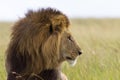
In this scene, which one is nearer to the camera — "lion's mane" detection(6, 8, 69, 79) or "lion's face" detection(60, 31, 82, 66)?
"lion's mane" detection(6, 8, 69, 79)

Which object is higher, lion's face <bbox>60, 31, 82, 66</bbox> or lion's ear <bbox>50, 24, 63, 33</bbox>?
lion's ear <bbox>50, 24, 63, 33</bbox>

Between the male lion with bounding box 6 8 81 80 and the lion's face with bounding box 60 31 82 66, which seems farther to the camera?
the lion's face with bounding box 60 31 82 66

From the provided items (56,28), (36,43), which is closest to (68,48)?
(56,28)

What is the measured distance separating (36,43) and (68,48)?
286 millimetres

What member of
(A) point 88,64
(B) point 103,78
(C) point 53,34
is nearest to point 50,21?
(C) point 53,34

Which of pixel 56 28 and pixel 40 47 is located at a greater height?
pixel 56 28

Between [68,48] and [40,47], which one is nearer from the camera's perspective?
[40,47]

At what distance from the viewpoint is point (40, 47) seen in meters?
3.77

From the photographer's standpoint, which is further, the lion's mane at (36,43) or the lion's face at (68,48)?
the lion's face at (68,48)

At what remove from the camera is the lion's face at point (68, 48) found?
389 centimetres

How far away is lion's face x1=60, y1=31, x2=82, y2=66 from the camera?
3.89 metres

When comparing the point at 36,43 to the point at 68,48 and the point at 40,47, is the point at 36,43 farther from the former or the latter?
the point at 68,48

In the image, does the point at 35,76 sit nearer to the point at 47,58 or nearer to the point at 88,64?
the point at 47,58

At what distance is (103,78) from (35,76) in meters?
1.13
